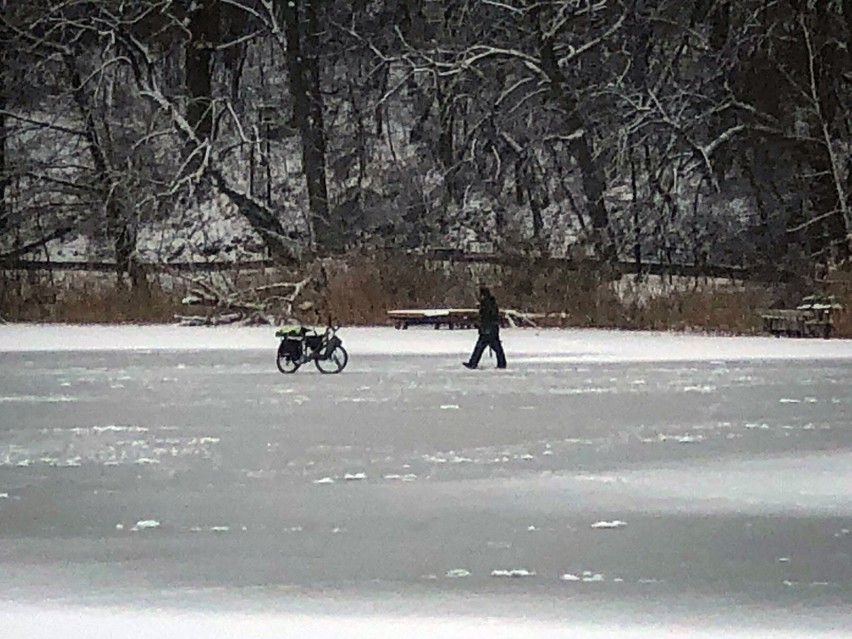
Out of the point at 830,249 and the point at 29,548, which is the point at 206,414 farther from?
the point at 830,249

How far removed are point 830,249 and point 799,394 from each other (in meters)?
17.9

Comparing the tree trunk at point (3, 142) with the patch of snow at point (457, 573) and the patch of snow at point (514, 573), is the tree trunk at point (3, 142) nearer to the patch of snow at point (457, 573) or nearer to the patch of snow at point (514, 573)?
the patch of snow at point (457, 573)

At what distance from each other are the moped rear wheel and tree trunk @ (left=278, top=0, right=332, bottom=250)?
19.2 m

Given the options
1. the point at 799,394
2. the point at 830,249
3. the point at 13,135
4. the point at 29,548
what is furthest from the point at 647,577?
the point at 13,135

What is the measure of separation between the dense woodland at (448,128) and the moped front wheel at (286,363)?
13.5 m

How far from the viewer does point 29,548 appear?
8.47 meters

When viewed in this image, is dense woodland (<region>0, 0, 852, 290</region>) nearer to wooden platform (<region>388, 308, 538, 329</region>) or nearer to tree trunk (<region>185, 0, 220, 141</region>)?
tree trunk (<region>185, 0, 220, 141</region>)

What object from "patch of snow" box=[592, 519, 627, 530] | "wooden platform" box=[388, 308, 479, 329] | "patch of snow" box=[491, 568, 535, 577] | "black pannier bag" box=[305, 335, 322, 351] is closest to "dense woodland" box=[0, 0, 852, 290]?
"wooden platform" box=[388, 308, 479, 329]

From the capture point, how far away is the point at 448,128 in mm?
38750

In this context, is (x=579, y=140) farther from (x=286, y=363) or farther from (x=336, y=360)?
(x=286, y=363)

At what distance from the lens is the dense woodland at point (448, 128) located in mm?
35094

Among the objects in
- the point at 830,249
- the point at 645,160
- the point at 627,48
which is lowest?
the point at 830,249

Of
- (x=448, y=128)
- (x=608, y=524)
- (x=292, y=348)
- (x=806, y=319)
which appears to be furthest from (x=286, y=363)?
(x=448, y=128)

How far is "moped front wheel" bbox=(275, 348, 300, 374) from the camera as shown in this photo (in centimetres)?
1998
